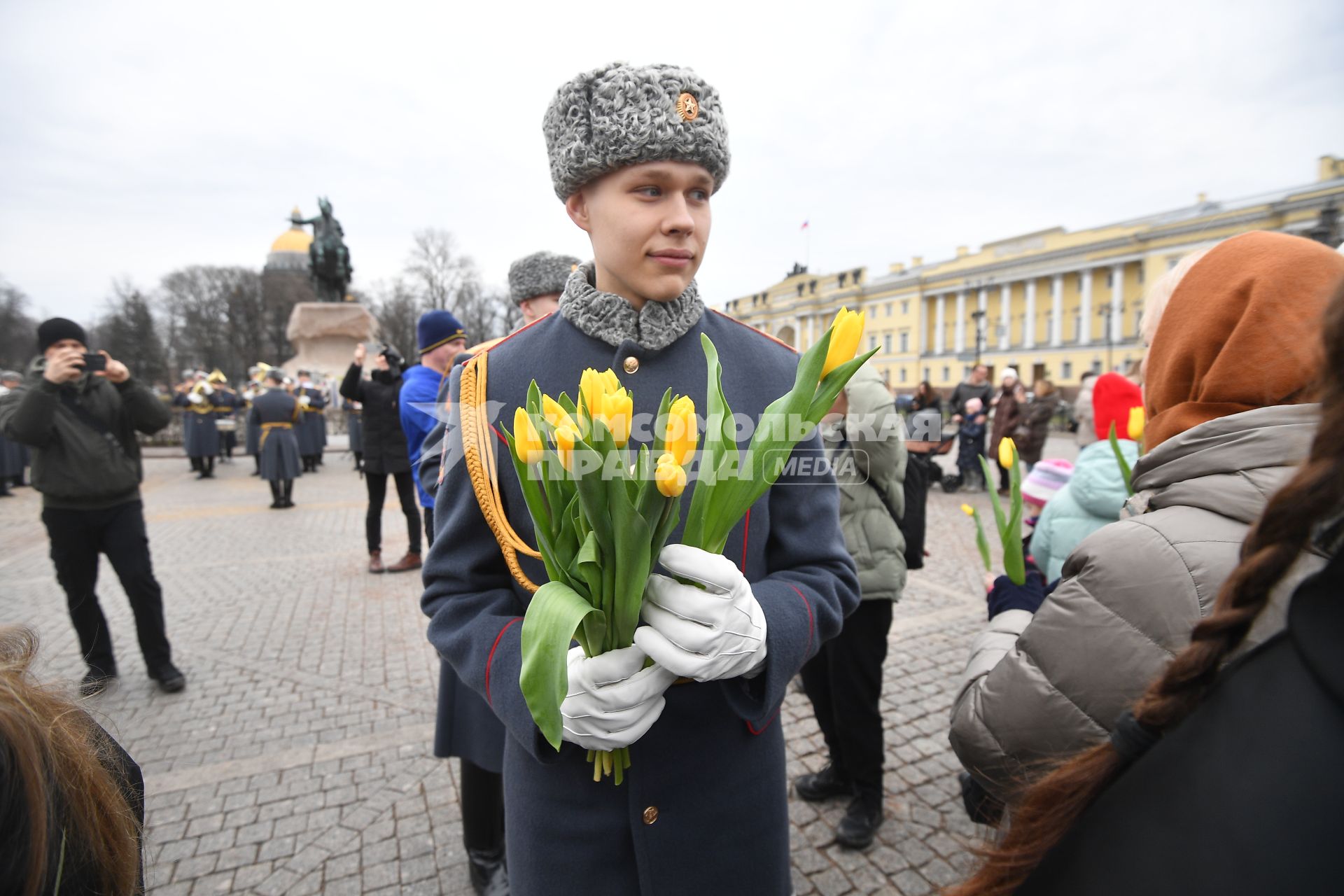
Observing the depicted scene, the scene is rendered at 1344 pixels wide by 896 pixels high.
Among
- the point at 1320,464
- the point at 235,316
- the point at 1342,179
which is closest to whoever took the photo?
the point at 1320,464

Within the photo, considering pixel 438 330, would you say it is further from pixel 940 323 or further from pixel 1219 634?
pixel 940 323

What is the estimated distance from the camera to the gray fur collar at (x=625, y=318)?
1362mm

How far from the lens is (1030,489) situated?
372 cm

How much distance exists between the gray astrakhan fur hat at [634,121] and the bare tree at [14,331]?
54.7m

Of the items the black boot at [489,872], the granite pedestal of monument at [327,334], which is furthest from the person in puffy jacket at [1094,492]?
the granite pedestal of monument at [327,334]

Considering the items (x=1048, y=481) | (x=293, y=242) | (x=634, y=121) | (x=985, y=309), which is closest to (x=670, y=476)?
(x=634, y=121)

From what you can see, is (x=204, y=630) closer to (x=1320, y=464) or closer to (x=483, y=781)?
(x=483, y=781)

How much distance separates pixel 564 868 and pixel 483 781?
1463mm

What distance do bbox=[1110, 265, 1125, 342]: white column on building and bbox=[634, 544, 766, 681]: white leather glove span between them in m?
63.2

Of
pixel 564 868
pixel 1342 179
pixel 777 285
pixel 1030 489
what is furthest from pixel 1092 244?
pixel 564 868

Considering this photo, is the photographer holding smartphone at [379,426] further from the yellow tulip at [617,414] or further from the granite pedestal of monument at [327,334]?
the granite pedestal of monument at [327,334]

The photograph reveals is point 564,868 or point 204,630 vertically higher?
point 564,868

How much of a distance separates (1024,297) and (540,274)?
224 ft

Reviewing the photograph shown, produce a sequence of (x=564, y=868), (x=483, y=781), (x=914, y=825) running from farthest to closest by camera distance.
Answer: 1. (x=914, y=825)
2. (x=483, y=781)
3. (x=564, y=868)
